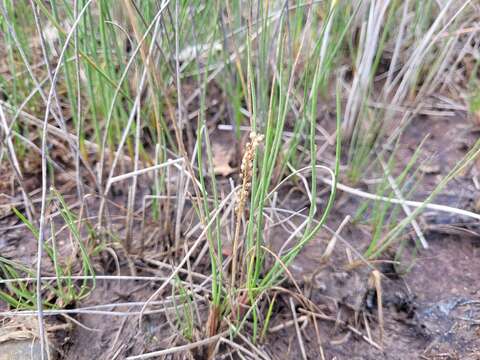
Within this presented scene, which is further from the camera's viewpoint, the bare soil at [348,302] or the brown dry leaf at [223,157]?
the brown dry leaf at [223,157]

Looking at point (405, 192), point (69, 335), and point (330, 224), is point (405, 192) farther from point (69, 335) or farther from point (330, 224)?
point (69, 335)

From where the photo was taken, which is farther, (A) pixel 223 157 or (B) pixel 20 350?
(A) pixel 223 157

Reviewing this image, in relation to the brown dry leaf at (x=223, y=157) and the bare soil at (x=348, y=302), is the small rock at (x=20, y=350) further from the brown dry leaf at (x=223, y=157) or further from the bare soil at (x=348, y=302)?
the brown dry leaf at (x=223, y=157)

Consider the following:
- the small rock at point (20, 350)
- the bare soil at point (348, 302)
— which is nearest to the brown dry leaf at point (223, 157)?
the bare soil at point (348, 302)

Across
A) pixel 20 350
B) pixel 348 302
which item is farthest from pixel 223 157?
pixel 20 350

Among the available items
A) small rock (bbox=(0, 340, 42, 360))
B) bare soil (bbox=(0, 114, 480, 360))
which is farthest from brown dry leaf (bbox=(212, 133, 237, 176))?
small rock (bbox=(0, 340, 42, 360))

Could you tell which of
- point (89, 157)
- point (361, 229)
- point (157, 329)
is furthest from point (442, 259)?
point (89, 157)

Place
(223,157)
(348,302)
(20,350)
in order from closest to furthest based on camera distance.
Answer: (20,350) → (348,302) → (223,157)

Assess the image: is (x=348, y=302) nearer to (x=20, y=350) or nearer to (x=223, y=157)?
(x=223, y=157)

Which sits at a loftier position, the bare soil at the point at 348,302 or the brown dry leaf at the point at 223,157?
the brown dry leaf at the point at 223,157

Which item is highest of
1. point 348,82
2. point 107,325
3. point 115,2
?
point 115,2

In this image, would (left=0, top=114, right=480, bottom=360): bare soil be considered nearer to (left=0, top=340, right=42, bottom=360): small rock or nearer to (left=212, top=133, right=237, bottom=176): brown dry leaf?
(left=0, top=340, right=42, bottom=360): small rock
